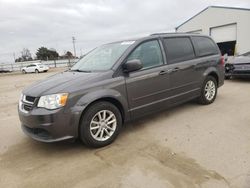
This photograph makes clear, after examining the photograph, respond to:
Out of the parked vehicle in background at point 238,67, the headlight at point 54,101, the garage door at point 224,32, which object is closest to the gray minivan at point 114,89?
the headlight at point 54,101

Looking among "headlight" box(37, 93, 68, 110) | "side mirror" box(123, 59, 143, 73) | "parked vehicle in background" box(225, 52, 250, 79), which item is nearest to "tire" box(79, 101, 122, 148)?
"headlight" box(37, 93, 68, 110)

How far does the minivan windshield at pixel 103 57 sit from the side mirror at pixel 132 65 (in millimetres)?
254

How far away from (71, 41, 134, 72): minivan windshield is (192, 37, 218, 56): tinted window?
1.94 meters

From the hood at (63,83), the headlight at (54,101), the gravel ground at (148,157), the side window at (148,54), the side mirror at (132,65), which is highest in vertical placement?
the side window at (148,54)

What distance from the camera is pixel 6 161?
3.68m

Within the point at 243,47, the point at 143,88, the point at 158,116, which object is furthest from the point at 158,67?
the point at 243,47

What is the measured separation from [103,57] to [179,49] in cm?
166

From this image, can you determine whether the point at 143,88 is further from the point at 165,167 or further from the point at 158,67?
the point at 165,167

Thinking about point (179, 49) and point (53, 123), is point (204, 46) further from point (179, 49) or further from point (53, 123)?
point (53, 123)

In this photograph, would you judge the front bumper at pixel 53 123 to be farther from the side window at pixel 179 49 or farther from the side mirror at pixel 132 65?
the side window at pixel 179 49

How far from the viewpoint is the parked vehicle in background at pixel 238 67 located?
9077 millimetres

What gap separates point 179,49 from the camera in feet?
17.2

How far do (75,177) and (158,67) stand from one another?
2.56m

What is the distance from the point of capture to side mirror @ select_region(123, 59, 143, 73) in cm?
410
